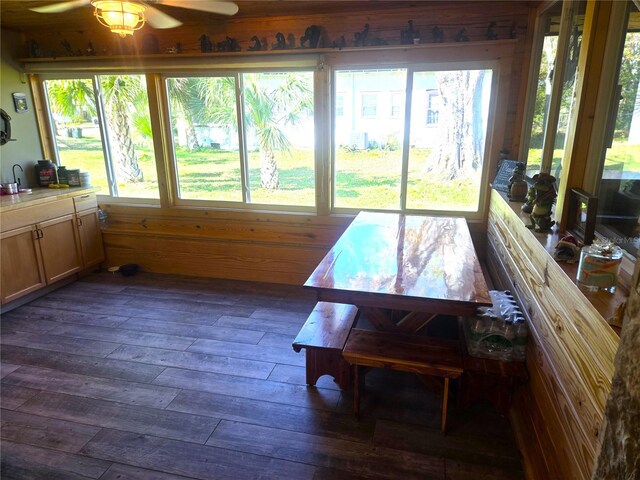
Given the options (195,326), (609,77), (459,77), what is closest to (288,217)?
(195,326)

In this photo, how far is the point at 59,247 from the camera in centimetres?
369

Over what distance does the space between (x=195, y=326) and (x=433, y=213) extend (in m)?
Result: 2.20

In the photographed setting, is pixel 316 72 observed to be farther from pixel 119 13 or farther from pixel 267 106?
pixel 119 13

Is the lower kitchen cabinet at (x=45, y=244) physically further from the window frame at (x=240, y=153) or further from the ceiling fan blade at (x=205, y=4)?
the ceiling fan blade at (x=205, y=4)

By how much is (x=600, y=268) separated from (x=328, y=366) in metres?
1.44

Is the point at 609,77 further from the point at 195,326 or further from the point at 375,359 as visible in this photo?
the point at 195,326

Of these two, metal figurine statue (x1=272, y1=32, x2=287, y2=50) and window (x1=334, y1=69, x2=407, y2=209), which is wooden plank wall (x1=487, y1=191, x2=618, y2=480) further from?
metal figurine statue (x1=272, y1=32, x2=287, y2=50)

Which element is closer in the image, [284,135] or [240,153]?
[284,135]

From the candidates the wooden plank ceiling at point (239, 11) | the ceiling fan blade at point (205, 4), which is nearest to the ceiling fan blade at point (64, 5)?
the ceiling fan blade at point (205, 4)

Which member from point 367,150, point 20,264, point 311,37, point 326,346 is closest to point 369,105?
point 367,150

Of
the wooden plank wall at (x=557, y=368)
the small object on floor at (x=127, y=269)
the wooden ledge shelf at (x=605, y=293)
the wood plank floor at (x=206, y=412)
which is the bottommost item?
the wood plank floor at (x=206, y=412)

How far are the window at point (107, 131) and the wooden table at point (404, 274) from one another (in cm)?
248

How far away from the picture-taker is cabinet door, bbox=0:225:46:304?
125 inches

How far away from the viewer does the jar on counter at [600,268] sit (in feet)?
4.07
